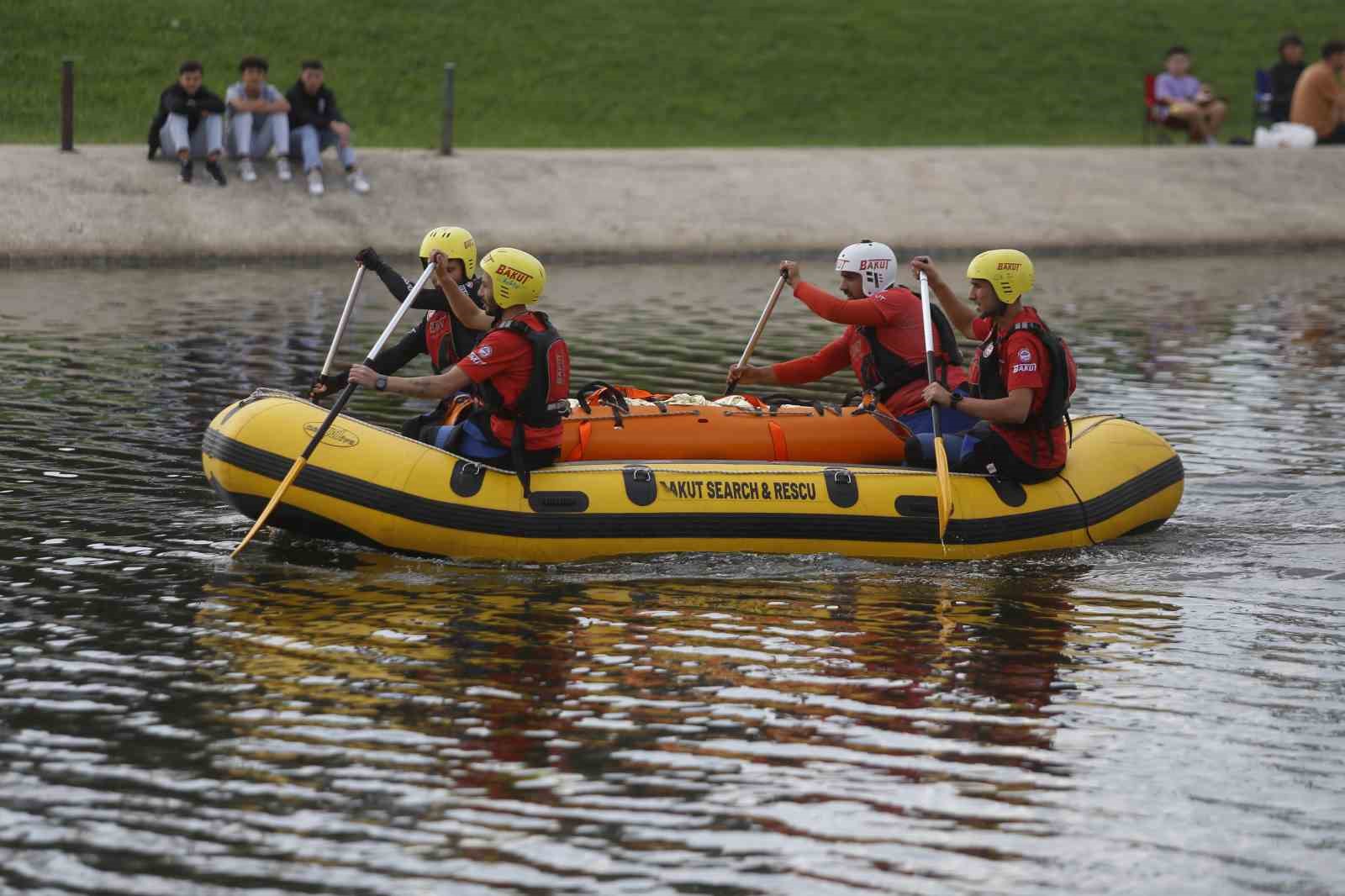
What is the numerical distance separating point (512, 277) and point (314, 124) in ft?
45.8

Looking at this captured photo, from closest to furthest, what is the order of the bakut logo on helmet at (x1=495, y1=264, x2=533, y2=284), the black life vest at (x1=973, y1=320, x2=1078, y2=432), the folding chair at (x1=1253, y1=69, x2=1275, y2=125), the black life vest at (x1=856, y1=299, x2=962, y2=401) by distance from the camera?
the bakut logo on helmet at (x1=495, y1=264, x2=533, y2=284), the black life vest at (x1=973, y1=320, x2=1078, y2=432), the black life vest at (x1=856, y1=299, x2=962, y2=401), the folding chair at (x1=1253, y1=69, x2=1275, y2=125)

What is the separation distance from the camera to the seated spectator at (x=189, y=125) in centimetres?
2280

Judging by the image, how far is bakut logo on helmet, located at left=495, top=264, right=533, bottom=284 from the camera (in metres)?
10.6

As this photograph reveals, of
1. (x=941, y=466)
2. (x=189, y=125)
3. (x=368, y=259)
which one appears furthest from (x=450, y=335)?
(x=189, y=125)

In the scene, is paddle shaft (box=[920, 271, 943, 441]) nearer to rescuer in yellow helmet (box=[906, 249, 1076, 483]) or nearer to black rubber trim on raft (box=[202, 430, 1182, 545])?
rescuer in yellow helmet (box=[906, 249, 1076, 483])

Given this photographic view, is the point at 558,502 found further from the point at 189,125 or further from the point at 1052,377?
the point at 189,125

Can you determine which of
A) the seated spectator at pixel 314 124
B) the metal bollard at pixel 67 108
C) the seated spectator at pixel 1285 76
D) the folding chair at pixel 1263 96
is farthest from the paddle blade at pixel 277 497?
the folding chair at pixel 1263 96

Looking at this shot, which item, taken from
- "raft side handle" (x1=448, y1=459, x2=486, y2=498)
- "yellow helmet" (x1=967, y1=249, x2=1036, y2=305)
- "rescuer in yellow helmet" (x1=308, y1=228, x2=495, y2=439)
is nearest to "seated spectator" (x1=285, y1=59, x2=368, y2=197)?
"rescuer in yellow helmet" (x1=308, y1=228, x2=495, y2=439)

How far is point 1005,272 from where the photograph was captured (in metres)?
10.8

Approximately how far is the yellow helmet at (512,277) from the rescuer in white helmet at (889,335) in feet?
5.50

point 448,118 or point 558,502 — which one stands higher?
point 448,118

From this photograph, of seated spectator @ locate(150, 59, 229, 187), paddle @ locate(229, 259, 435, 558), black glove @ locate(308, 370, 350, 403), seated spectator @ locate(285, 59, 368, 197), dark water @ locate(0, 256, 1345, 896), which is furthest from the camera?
seated spectator @ locate(285, 59, 368, 197)

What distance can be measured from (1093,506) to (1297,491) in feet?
6.49

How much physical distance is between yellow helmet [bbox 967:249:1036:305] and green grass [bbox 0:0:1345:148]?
17.5m
